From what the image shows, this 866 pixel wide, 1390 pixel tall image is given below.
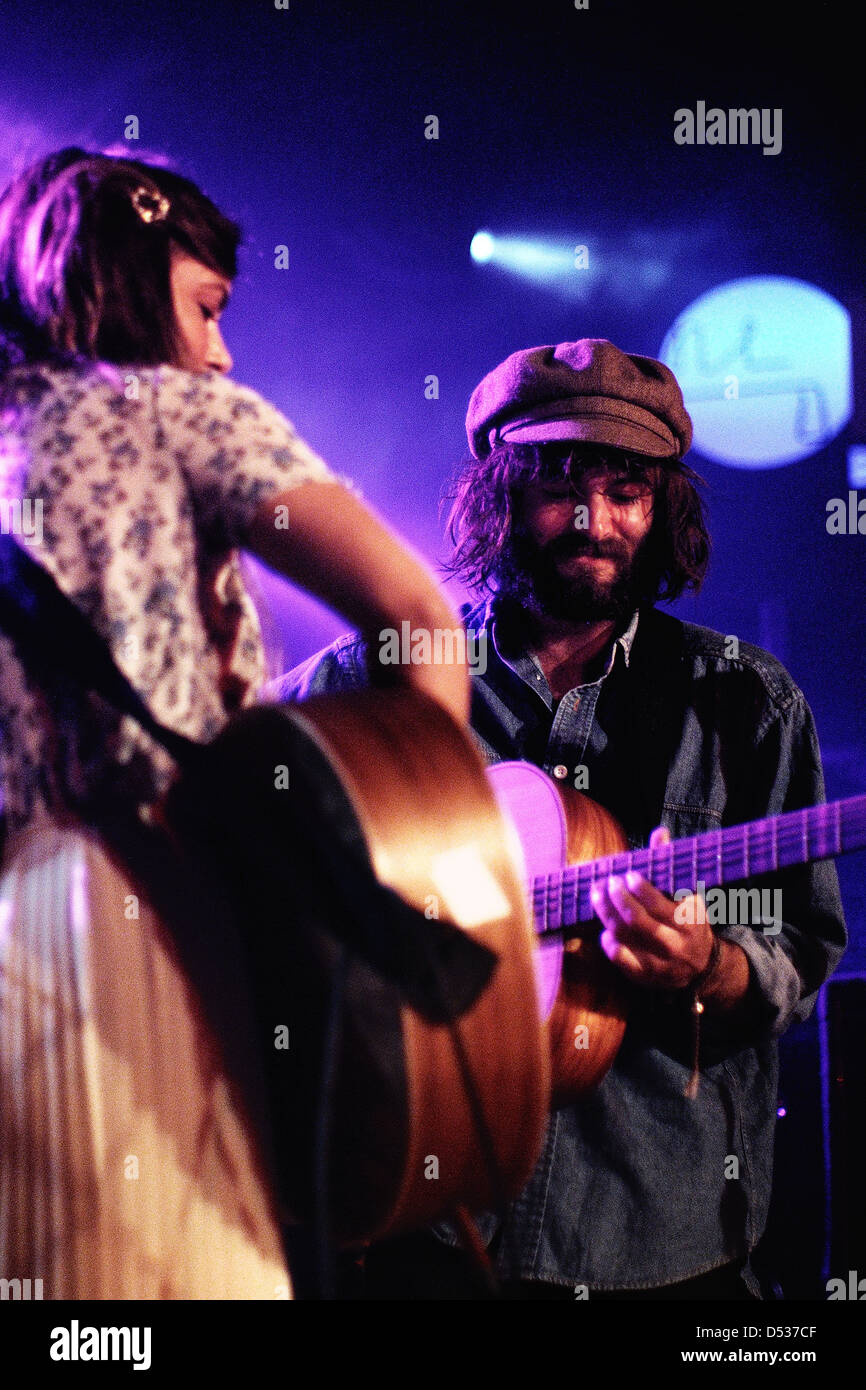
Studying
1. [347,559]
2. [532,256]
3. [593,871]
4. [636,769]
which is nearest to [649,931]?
[593,871]

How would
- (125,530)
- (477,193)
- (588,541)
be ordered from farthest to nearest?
(477,193) → (588,541) → (125,530)

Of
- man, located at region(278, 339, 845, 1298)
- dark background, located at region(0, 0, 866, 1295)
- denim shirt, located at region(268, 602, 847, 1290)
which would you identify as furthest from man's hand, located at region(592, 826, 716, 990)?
dark background, located at region(0, 0, 866, 1295)

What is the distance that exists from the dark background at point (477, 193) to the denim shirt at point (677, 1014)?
514mm

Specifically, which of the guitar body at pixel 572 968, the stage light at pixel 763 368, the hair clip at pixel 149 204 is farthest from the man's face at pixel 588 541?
the stage light at pixel 763 368

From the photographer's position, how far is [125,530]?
0.89m

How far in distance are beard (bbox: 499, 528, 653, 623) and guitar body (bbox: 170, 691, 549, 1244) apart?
2.58ft

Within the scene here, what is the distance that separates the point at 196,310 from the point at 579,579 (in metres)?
0.80

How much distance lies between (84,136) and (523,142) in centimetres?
93

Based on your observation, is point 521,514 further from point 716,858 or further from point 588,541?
point 716,858

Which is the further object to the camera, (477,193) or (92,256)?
(477,193)

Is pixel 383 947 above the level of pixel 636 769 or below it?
below

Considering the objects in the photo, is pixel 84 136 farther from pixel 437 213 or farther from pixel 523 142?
pixel 523 142

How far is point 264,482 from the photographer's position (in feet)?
2.78

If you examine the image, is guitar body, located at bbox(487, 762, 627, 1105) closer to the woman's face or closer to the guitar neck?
the guitar neck
